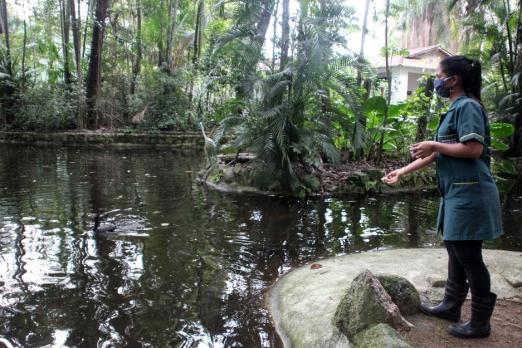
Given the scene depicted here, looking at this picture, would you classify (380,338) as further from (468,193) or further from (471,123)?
(471,123)

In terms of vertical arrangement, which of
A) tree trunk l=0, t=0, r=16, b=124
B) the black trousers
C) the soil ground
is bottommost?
the soil ground

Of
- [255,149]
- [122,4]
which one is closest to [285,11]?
[255,149]

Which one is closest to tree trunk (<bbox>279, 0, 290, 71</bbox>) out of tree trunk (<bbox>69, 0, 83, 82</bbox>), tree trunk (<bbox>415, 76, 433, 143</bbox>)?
tree trunk (<bbox>415, 76, 433, 143</bbox>)

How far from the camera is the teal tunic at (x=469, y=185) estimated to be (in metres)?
2.50

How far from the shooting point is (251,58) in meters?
8.16

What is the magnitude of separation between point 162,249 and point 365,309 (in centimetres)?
310

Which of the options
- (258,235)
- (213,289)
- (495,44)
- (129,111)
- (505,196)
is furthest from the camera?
(129,111)

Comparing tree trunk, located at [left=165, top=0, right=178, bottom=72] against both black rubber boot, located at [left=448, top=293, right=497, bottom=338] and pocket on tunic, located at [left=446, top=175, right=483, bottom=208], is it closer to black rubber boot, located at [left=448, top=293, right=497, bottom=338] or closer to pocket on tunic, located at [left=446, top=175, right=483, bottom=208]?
pocket on tunic, located at [left=446, top=175, right=483, bottom=208]

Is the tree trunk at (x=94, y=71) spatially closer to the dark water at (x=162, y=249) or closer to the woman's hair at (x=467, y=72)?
the dark water at (x=162, y=249)

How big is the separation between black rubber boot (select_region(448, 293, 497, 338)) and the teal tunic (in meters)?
0.40

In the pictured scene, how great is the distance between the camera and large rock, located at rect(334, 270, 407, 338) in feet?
8.59

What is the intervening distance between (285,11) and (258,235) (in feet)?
14.6

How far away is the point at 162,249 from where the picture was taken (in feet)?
17.1

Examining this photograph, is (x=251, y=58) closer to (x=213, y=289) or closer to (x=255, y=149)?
(x=255, y=149)
